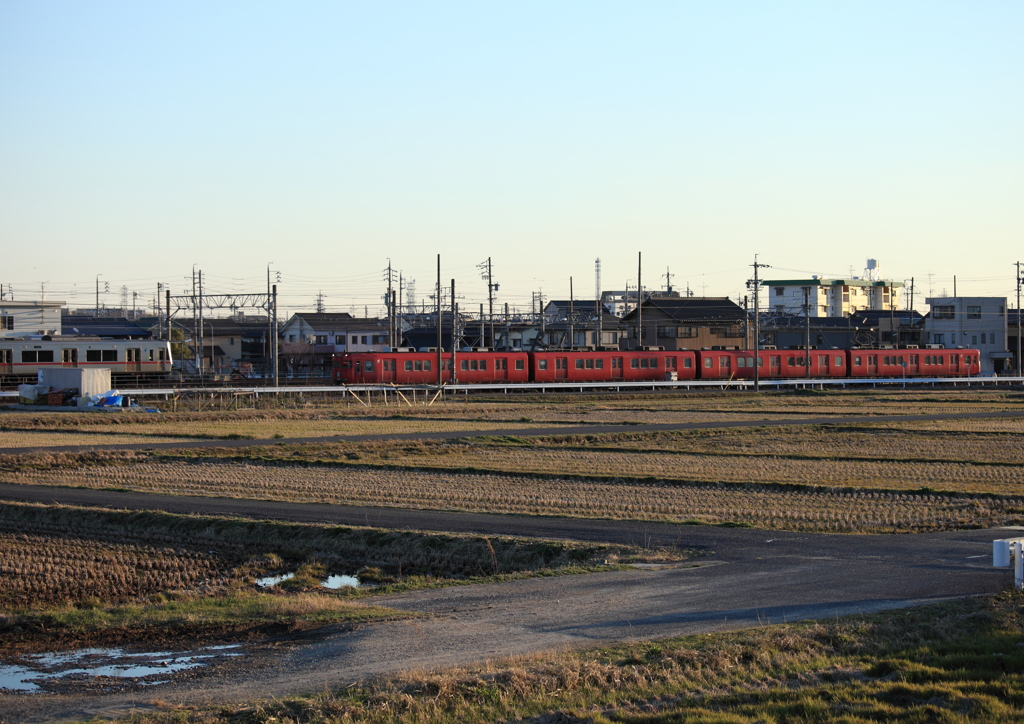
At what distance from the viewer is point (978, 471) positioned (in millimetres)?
24547

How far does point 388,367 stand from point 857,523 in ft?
130

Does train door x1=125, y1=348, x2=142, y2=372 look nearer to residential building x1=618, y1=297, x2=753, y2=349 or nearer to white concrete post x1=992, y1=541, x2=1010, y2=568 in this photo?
residential building x1=618, y1=297, x2=753, y2=349

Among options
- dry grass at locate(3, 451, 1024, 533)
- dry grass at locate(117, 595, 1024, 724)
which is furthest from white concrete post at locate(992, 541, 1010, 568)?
dry grass at locate(3, 451, 1024, 533)

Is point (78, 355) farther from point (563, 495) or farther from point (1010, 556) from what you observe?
point (1010, 556)

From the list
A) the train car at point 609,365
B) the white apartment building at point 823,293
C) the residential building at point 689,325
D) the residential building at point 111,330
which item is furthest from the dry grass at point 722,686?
the white apartment building at point 823,293

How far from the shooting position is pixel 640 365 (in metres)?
60.4

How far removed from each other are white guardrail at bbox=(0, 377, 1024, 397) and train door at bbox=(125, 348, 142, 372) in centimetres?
157

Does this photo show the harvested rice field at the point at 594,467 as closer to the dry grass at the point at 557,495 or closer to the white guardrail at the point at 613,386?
the dry grass at the point at 557,495

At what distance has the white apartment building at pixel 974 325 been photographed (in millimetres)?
79562

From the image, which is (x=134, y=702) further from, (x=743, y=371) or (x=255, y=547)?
(x=743, y=371)

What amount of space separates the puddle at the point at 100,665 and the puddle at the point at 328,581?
12.2 ft

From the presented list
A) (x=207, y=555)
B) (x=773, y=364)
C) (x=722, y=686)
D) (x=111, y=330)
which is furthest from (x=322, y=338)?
(x=722, y=686)

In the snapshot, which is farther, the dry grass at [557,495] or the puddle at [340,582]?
the dry grass at [557,495]

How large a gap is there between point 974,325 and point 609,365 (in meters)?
37.2
